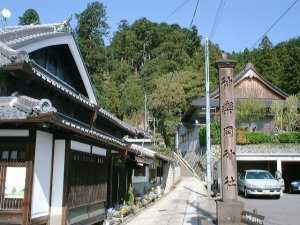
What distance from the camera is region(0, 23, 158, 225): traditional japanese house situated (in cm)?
884

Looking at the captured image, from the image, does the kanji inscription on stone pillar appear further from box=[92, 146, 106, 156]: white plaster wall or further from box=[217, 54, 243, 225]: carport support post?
box=[92, 146, 106, 156]: white plaster wall

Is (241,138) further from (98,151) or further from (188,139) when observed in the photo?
(98,151)

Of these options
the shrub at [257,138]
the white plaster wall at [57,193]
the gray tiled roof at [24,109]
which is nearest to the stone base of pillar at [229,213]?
the white plaster wall at [57,193]

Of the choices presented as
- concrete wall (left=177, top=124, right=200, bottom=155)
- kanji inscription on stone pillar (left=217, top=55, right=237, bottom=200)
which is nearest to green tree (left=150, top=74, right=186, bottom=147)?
concrete wall (left=177, top=124, right=200, bottom=155)

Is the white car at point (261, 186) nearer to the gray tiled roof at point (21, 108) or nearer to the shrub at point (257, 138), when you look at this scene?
the shrub at point (257, 138)

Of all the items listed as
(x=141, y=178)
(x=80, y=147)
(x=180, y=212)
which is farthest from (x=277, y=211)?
(x=80, y=147)

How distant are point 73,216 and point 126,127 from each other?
9979 millimetres

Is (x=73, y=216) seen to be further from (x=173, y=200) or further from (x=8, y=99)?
(x=173, y=200)

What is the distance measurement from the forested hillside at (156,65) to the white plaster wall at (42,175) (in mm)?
42508

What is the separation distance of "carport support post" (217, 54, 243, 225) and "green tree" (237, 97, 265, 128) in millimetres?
27668

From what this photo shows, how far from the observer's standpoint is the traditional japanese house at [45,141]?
884 centimetres

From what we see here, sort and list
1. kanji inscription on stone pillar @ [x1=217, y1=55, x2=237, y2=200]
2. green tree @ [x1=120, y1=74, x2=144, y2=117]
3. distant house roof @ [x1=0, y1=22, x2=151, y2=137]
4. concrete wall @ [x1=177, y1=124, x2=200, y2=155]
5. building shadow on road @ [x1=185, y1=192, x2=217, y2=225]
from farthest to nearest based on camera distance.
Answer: green tree @ [x1=120, y1=74, x2=144, y2=117], concrete wall @ [x1=177, y1=124, x2=200, y2=155], building shadow on road @ [x1=185, y1=192, x2=217, y2=225], kanji inscription on stone pillar @ [x1=217, y1=55, x2=237, y2=200], distant house roof @ [x1=0, y1=22, x2=151, y2=137]

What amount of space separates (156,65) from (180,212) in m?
49.0

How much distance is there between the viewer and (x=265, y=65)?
210 ft
